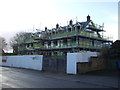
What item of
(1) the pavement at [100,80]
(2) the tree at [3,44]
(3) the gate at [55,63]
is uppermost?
(2) the tree at [3,44]

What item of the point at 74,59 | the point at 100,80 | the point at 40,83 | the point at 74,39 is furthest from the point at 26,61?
the point at 100,80

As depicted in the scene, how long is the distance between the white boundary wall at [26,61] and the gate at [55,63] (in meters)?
1.53

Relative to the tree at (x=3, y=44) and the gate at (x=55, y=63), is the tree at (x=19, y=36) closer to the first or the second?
the tree at (x=3, y=44)

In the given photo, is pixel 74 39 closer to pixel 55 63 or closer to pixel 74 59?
pixel 55 63

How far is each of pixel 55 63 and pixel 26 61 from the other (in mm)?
9168

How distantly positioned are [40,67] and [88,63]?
908cm

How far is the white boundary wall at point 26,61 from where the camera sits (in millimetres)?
28289

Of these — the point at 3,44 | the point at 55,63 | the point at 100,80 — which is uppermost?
the point at 3,44

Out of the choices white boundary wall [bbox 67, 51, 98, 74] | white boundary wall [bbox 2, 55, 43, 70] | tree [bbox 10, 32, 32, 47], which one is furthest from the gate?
tree [bbox 10, 32, 32, 47]

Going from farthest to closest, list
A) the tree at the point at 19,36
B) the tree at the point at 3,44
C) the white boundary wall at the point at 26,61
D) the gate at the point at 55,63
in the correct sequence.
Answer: the tree at the point at 3,44 → the tree at the point at 19,36 → the white boundary wall at the point at 26,61 → the gate at the point at 55,63

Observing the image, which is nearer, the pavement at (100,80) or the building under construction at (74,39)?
the pavement at (100,80)

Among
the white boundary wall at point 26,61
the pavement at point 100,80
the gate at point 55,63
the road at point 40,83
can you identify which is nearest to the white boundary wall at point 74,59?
the gate at point 55,63

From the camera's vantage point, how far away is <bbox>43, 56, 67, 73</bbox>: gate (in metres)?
23.4

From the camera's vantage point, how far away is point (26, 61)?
3188 cm
